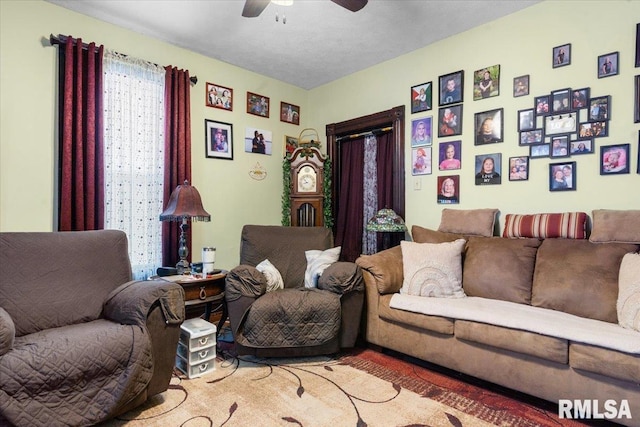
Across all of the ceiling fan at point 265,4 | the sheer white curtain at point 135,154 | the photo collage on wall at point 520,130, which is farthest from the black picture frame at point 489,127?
the sheer white curtain at point 135,154

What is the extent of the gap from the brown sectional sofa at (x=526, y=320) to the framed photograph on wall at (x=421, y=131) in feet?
3.38

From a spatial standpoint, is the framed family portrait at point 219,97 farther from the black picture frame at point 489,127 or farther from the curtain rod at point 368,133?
the black picture frame at point 489,127

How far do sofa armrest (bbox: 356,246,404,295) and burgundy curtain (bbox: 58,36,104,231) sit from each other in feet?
7.01

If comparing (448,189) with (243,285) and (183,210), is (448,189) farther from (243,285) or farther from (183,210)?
(183,210)

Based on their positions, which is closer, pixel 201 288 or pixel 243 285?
pixel 243 285

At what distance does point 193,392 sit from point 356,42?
10.2 feet

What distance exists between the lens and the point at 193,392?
212cm

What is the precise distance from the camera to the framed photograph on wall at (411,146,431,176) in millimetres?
3439

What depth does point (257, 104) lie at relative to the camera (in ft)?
13.3

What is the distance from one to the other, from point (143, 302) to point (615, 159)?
3.10 meters

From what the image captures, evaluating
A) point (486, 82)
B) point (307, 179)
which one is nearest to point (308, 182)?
point (307, 179)

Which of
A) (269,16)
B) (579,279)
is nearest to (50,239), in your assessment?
(269,16)

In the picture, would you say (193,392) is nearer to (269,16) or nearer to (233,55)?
(269,16)

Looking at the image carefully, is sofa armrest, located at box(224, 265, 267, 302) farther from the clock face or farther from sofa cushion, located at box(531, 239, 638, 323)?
sofa cushion, located at box(531, 239, 638, 323)
